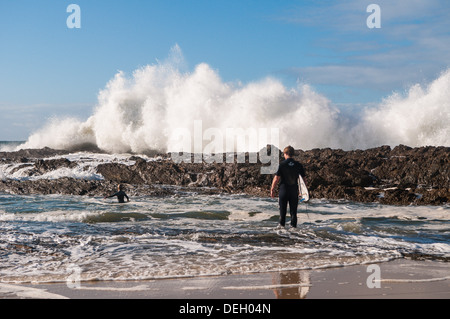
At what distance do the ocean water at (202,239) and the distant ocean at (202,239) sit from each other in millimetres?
14

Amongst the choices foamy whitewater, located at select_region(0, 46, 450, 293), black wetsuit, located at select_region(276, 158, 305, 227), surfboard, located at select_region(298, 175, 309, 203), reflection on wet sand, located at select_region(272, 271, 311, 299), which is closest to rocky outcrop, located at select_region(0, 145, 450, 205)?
foamy whitewater, located at select_region(0, 46, 450, 293)

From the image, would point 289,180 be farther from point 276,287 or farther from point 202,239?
point 276,287

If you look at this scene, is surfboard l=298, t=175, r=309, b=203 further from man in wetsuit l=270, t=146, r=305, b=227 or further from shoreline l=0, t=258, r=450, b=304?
shoreline l=0, t=258, r=450, b=304

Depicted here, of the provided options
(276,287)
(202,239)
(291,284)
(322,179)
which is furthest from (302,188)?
(322,179)

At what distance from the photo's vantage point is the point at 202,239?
8.04 meters

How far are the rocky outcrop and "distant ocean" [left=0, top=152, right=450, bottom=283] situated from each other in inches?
42.2

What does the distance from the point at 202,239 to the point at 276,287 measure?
10.4 feet

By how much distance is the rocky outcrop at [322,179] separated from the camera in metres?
14.1

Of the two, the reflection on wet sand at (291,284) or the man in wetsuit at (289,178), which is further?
the man in wetsuit at (289,178)

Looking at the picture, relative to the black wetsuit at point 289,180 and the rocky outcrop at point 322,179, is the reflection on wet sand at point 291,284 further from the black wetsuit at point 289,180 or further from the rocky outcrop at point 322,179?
the rocky outcrop at point 322,179

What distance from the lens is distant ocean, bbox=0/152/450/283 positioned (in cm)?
612

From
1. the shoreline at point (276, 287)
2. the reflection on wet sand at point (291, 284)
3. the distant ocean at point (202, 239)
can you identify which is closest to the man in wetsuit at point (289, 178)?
the distant ocean at point (202, 239)

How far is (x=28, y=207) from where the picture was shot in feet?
43.3

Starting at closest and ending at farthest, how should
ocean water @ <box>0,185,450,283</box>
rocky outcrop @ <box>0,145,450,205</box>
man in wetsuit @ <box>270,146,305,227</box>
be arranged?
ocean water @ <box>0,185,450,283</box>
man in wetsuit @ <box>270,146,305,227</box>
rocky outcrop @ <box>0,145,450,205</box>
